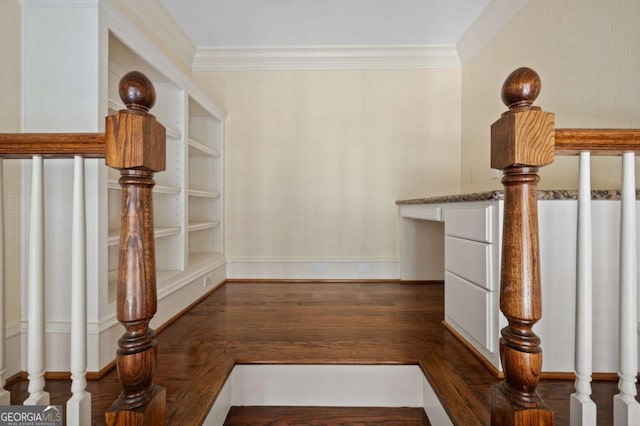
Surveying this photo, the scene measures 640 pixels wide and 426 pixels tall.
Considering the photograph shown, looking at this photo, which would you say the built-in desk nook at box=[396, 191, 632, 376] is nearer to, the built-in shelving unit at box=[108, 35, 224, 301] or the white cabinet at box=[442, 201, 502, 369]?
the white cabinet at box=[442, 201, 502, 369]

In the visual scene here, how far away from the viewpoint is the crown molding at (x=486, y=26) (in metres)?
2.41

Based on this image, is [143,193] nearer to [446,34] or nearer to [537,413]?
[537,413]

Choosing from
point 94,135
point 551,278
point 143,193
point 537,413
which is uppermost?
point 94,135

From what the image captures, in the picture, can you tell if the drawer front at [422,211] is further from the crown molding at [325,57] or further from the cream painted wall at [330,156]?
the crown molding at [325,57]

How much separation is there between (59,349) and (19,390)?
19cm

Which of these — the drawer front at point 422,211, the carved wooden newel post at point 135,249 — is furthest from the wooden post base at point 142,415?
the drawer front at point 422,211

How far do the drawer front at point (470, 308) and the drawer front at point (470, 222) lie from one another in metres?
0.24

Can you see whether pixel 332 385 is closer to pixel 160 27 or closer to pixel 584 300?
pixel 584 300

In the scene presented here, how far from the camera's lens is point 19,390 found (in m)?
1.32

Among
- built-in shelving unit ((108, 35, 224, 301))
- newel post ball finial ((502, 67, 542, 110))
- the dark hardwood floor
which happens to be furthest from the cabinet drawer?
built-in shelving unit ((108, 35, 224, 301))

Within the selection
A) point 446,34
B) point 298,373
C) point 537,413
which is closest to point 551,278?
point 537,413

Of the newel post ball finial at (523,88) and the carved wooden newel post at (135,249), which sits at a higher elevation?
the newel post ball finial at (523,88)

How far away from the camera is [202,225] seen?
9.02ft

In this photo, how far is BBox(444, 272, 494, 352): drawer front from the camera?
1.46 metres
